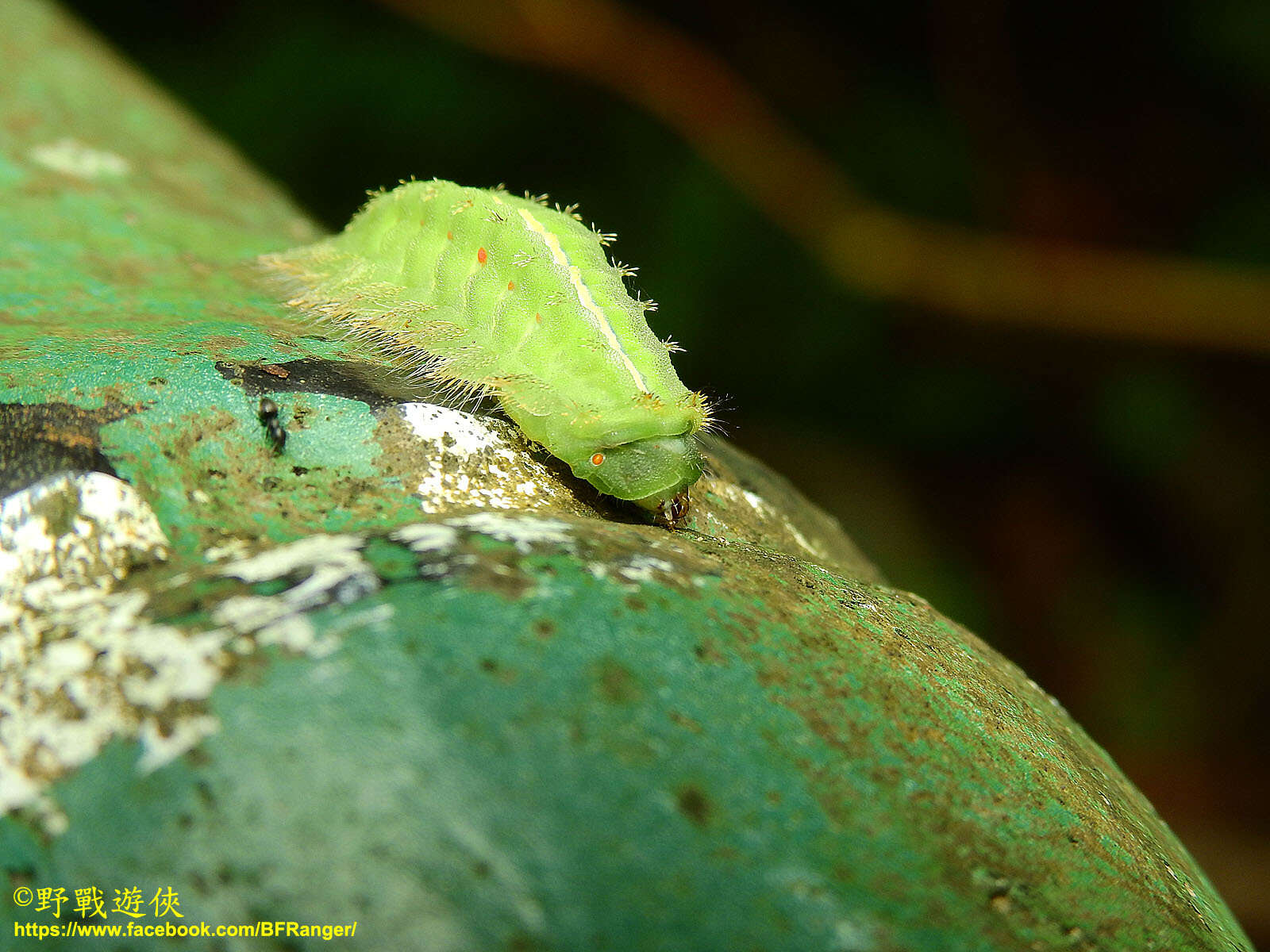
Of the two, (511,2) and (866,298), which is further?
(866,298)

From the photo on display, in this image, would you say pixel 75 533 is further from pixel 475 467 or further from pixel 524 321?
pixel 524 321

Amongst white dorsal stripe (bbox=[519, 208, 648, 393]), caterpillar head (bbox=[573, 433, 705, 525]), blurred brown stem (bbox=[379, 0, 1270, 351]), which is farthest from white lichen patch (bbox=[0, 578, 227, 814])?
blurred brown stem (bbox=[379, 0, 1270, 351])

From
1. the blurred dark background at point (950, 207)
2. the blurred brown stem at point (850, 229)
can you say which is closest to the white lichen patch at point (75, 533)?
the blurred dark background at point (950, 207)

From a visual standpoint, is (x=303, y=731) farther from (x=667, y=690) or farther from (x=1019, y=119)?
(x=1019, y=119)

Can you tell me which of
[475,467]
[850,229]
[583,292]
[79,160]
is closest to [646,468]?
[475,467]

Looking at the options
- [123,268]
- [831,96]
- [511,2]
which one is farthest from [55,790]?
[831,96]

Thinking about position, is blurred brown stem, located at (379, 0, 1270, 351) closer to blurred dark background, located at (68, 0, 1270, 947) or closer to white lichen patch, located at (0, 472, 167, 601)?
blurred dark background, located at (68, 0, 1270, 947)
